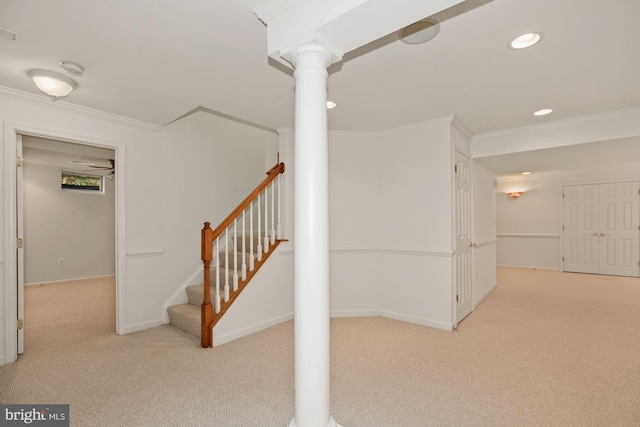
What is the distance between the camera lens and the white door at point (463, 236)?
3.71m

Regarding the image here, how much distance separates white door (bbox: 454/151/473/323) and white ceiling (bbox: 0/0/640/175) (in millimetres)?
739

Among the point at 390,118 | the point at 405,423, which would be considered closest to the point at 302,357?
the point at 405,423

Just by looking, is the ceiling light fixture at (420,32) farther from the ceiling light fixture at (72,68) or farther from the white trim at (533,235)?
the white trim at (533,235)

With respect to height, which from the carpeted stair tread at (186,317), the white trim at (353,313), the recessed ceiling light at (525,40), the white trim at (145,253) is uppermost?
the recessed ceiling light at (525,40)

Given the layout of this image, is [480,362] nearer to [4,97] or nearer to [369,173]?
[369,173]

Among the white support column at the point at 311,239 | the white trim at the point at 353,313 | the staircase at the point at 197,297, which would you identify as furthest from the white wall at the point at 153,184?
the white support column at the point at 311,239

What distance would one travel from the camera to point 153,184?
3689 millimetres

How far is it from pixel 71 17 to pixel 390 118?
9.48ft

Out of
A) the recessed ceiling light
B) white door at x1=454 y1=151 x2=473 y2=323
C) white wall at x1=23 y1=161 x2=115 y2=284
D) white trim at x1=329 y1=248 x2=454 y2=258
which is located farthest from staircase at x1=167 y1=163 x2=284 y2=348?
white wall at x1=23 y1=161 x2=115 y2=284

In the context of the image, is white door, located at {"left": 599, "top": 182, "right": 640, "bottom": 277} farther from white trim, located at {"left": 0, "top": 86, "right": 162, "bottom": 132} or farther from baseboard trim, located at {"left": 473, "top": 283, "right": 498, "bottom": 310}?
white trim, located at {"left": 0, "top": 86, "right": 162, "bottom": 132}

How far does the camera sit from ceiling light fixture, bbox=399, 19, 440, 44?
1846 millimetres

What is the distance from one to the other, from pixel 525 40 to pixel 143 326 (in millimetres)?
4462

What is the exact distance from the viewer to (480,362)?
269 cm

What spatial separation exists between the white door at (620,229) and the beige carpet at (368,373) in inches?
136
